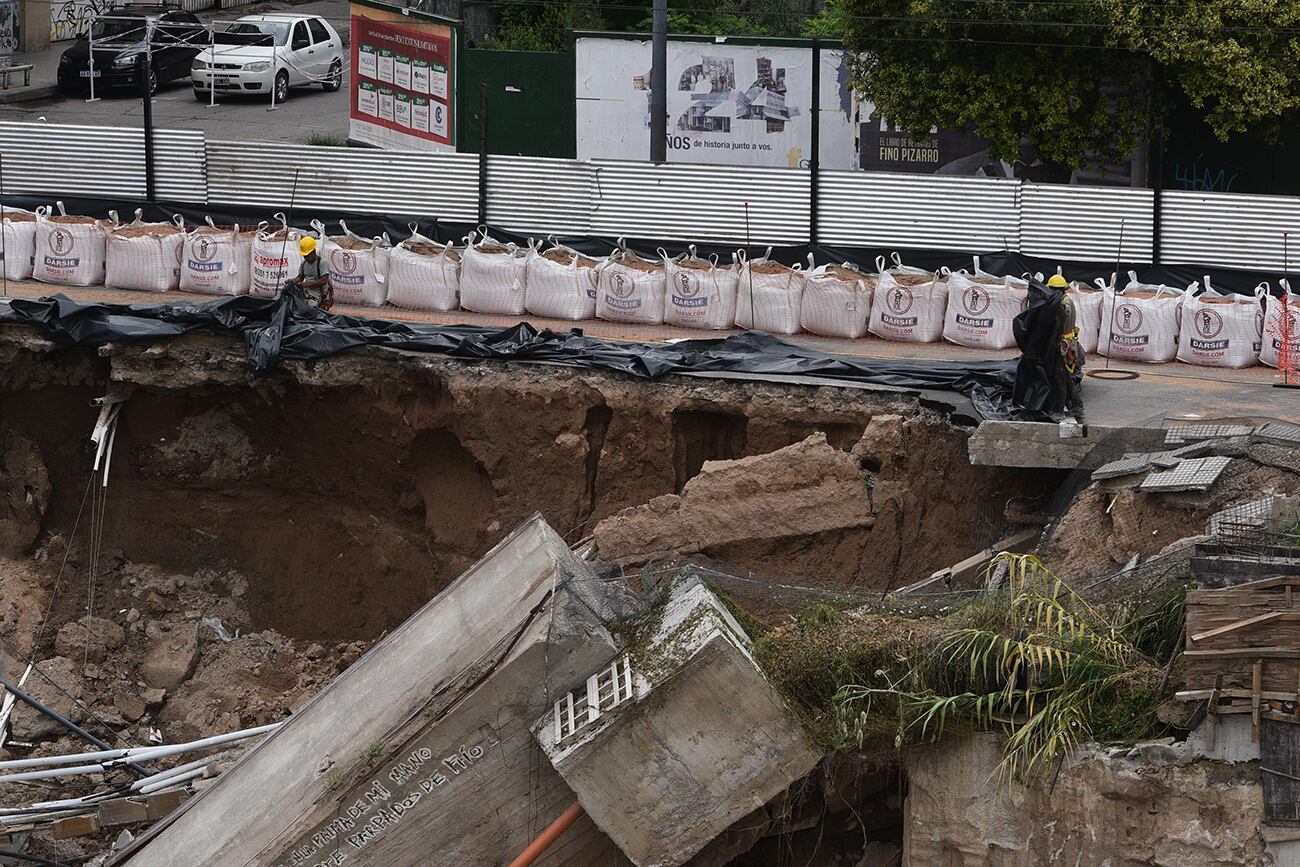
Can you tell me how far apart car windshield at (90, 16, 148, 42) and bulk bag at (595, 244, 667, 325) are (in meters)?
17.6

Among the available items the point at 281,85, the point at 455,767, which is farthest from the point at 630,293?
the point at 281,85

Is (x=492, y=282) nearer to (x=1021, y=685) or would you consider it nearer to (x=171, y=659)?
(x=171, y=659)

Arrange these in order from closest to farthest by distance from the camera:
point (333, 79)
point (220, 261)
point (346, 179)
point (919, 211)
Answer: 1. point (220, 261)
2. point (919, 211)
3. point (346, 179)
4. point (333, 79)

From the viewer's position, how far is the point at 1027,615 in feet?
35.0

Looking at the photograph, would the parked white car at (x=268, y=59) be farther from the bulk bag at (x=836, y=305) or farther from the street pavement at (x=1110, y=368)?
the bulk bag at (x=836, y=305)

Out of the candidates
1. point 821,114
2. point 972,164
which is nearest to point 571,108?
point 821,114

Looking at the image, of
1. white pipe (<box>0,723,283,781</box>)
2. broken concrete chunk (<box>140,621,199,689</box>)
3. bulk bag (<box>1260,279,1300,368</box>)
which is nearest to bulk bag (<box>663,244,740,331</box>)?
bulk bag (<box>1260,279,1300,368</box>)

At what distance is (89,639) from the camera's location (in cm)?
1695

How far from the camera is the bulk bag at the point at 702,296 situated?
20.4 meters

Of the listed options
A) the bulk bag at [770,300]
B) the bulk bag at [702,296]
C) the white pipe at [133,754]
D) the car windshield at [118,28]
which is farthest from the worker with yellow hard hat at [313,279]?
the car windshield at [118,28]

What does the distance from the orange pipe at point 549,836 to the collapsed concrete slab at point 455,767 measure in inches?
6.1

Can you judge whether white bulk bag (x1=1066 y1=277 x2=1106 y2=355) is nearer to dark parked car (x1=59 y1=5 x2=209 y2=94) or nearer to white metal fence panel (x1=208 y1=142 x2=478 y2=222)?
white metal fence panel (x1=208 y1=142 x2=478 y2=222)

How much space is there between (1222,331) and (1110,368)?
1.45 meters

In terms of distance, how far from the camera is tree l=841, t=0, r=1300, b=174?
22391 millimetres
